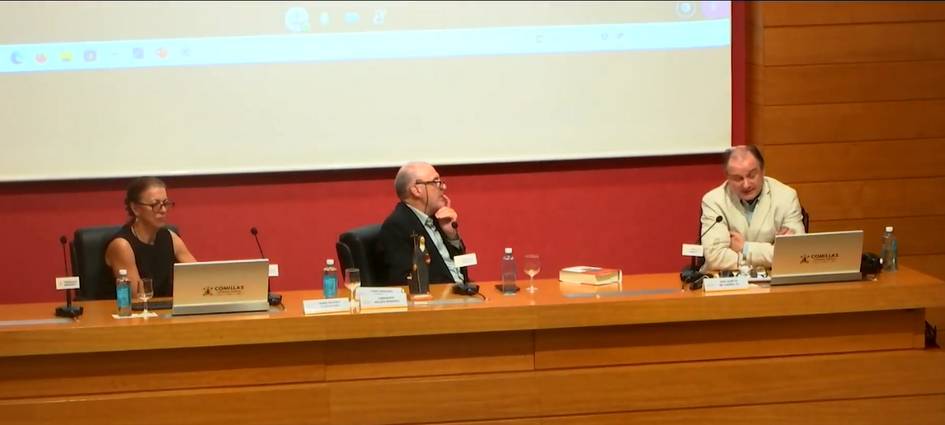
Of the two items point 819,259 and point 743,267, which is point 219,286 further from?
point 819,259

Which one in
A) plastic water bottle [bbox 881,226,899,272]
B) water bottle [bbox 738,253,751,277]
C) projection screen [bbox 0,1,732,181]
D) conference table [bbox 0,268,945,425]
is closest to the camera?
conference table [bbox 0,268,945,425]

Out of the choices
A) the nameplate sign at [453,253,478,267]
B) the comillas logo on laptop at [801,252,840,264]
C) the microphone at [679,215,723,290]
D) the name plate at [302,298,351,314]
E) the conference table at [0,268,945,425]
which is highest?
the nameplate sign at [453,253,478,267]

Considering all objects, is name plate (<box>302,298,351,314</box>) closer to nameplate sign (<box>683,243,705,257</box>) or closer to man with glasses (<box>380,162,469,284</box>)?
man with glasses (<box>380,162,469,284</box>)

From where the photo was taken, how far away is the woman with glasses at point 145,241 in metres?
4.00

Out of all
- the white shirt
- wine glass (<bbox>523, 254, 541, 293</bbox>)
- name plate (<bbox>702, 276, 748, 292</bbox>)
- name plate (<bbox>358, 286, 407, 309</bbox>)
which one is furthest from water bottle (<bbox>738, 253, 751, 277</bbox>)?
name plate (<bbox>358, 286, 407, 309</bbox>)

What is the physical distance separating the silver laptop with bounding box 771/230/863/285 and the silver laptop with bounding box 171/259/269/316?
1654 millimetres

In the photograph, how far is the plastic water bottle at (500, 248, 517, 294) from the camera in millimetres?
3633

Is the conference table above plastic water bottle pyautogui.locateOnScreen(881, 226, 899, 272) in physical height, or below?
below

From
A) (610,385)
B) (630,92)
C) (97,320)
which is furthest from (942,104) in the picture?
(97,320)

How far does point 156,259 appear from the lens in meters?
4.07

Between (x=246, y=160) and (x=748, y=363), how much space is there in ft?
8.43

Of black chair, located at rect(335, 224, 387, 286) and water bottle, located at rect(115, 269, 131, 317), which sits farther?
black chair, located at rect(335, 224, 387, 286)

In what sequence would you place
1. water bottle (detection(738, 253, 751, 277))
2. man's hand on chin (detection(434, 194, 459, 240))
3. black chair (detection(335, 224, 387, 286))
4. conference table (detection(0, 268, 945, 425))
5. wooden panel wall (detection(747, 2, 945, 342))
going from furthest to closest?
wooden panel wall (detection(747, 2, 945, 342)), man's hand on chin (detection(434, 194, 459, 240)), black chair (detection(335, 224, 387, 286)), water bottle (detection(738, 253, 751, 277)), conference table (detection(0, 268, 945, 425))

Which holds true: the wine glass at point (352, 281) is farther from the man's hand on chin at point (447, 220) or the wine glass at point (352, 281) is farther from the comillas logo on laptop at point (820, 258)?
the comillas logo on laptop at point (820, 258)
